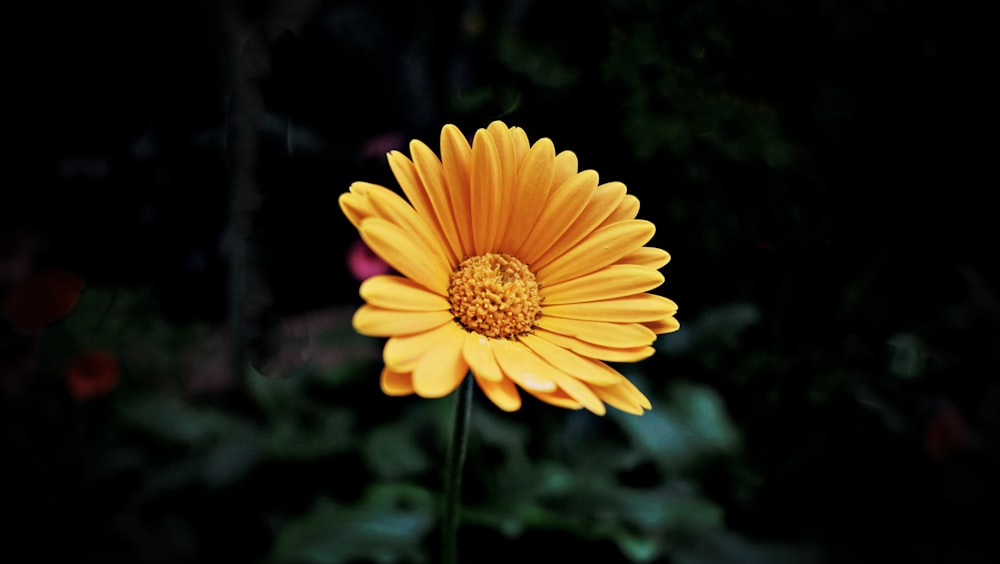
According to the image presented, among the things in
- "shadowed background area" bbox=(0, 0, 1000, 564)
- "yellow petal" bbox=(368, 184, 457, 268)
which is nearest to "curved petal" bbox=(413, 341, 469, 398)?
"yellow petal" bbox=(368, 184, 457, 268)

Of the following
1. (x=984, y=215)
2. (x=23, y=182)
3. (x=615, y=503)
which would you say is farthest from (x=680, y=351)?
(x=23, y=182)

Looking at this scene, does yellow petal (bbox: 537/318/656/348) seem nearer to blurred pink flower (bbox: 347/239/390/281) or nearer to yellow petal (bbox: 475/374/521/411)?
yellow petal (bbox: 475/374/521/411)

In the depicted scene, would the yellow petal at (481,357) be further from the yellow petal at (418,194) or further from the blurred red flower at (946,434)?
the blurred red flower at (946,434)

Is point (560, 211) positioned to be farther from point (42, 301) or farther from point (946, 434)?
point (42, 301)

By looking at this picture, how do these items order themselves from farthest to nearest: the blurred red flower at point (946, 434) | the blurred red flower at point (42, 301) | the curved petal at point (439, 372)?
the blurred red flower at point (42, 301), the blurred red flower at point (946, 434), the curved petal at point (439, 372)

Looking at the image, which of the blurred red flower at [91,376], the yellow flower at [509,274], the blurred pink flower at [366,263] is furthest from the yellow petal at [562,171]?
the blurred red flower at [91,376]

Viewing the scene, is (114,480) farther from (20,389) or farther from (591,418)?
(591,418)

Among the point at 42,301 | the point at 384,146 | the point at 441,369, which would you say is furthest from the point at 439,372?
the point at 42,301
